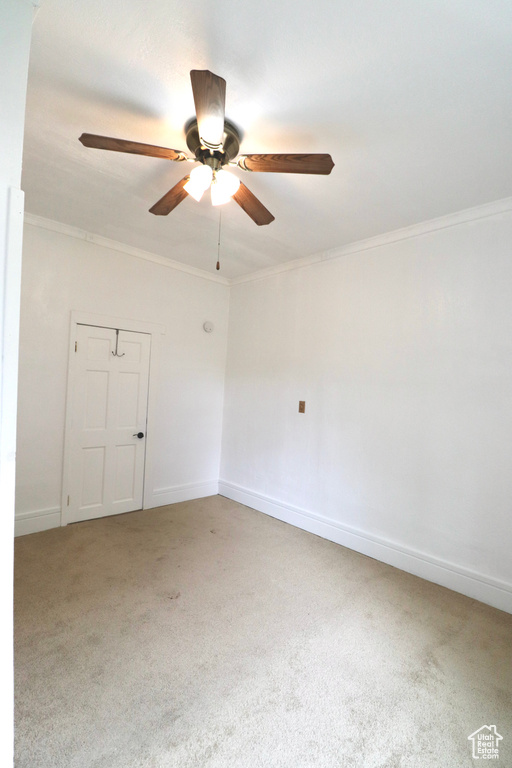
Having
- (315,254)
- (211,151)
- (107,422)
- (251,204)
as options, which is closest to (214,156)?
(211,151)

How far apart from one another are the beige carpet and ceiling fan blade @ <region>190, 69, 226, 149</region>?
100 inches

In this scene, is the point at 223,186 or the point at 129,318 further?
the point at 129,318

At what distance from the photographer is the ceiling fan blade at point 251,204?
82.5 inches

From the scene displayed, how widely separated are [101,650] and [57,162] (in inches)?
116

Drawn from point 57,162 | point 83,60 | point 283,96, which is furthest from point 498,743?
point 57,162

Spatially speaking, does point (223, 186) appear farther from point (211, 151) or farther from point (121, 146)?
point (121, 146)

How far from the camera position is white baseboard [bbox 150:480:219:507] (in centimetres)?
417

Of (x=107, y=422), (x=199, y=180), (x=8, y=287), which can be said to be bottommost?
(x=107, y=422)

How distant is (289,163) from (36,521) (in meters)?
3.55

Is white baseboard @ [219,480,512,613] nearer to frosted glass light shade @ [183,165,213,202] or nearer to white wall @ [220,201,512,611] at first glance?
white wall @ [220,201,512,611]

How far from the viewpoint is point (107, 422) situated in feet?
12.3

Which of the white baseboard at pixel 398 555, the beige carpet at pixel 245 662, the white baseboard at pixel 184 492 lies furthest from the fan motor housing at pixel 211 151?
the white baseboard at pixel 184 492

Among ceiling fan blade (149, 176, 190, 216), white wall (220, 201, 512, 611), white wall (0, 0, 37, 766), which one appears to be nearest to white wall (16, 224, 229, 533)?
white wall (220, 201, 512, 611)

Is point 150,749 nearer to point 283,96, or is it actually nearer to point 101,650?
point 101,650
